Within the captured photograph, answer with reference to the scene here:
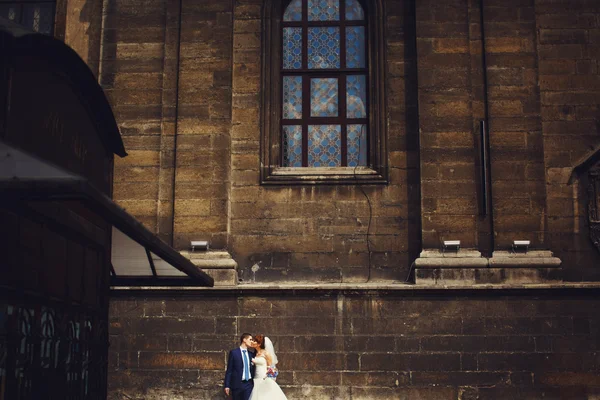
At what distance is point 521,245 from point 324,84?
14.6 ft

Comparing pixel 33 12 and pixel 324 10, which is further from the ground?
pixel 33 12

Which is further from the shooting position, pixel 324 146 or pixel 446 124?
pixel 324 146

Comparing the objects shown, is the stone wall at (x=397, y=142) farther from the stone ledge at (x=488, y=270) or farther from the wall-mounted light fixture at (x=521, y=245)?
the stone ledge at (x=488, y=270)

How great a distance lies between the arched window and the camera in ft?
50.5

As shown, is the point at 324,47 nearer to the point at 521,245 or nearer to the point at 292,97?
the point at 292,97

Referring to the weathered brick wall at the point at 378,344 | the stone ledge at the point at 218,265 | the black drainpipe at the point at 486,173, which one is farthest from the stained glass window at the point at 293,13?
the weathered brick wall at the point at 378,344

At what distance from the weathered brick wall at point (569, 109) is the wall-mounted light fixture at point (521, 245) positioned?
0.54 m

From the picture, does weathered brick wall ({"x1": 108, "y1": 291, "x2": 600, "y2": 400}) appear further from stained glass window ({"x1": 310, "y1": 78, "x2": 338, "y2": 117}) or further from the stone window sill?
stained glass window ({"x1": 310, "y1": 78, "x2": 338, "y2": 117})

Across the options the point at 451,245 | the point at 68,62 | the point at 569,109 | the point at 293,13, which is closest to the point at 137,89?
the point at 293,13

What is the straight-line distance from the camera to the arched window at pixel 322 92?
15406mm

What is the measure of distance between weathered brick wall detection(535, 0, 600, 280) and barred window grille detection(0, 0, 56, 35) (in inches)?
349

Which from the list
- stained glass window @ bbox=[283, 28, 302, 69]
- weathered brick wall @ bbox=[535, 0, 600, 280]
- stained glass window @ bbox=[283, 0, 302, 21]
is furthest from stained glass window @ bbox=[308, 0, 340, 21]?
weathered brick wall @ bbox=[535, 0, 600, 280]

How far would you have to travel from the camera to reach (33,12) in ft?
55.0

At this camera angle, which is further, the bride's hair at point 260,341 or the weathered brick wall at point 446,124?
the weathered brick wall at point 446,124
